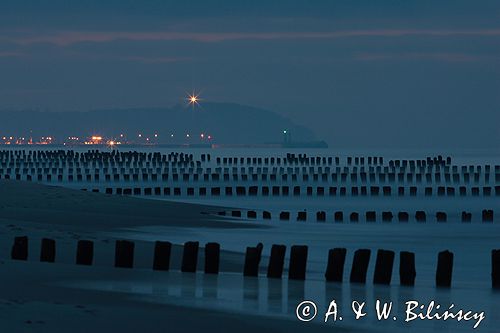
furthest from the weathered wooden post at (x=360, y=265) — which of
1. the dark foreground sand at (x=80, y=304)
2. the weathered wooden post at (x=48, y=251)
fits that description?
the weathered wooden post at (x=48, y=251)

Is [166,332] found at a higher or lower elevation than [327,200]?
lower

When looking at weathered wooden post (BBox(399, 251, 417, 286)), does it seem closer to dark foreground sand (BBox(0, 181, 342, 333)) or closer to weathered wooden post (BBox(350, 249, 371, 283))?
weathered wooden post (BBox(350, 249, 371, 283))

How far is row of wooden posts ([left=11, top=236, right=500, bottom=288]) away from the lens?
697 inches

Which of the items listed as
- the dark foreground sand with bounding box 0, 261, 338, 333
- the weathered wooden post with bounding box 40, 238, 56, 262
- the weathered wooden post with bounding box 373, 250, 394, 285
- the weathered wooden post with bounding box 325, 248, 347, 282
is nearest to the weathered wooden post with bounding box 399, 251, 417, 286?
the weathered wooden post with bounding box 373, 250, 394, 285

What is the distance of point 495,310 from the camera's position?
51.4 ft

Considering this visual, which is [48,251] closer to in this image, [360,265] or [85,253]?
[85,253]

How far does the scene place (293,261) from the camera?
707 inches

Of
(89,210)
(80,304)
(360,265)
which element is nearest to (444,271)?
(360,265)

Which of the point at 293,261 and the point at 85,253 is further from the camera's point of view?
the point at 85,253

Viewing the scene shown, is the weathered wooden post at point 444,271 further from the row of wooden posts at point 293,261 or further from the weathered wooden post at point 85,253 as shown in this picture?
the weathered wooden post at point 85,253

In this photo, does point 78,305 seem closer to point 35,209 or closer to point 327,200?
point 35,209

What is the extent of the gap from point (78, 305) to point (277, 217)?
28.3 m

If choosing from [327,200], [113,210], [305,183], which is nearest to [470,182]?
[305,183]

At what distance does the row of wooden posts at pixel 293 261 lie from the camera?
58.1 ft
